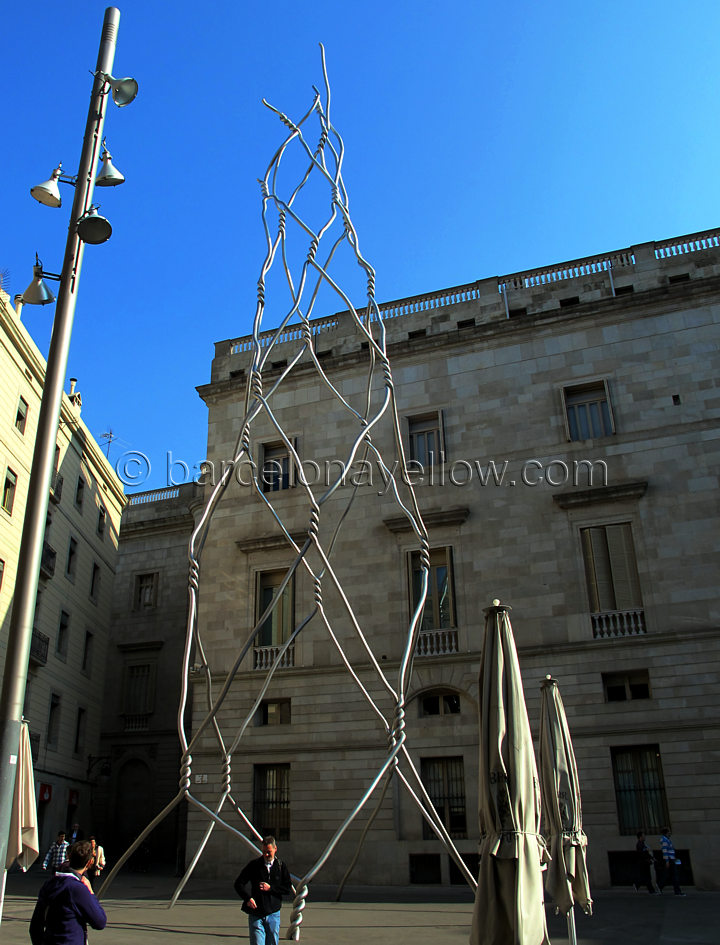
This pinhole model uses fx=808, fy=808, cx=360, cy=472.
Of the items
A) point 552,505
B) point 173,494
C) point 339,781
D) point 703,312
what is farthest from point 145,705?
point 703,312

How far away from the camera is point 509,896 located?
6832 millimetres

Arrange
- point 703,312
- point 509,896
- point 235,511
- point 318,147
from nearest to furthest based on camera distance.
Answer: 1. point 509,896
2. point 318,147
3. point 703,312
4. point 235,511

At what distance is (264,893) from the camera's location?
848 centimetres

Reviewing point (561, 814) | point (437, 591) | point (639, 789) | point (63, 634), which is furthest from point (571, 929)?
point (63, 634)

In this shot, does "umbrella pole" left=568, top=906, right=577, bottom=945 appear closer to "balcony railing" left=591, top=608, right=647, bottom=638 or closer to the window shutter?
"balcony railing" left=591, top=608, right=647, bottom=638

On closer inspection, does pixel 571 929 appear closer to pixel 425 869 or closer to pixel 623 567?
pixel 425 869

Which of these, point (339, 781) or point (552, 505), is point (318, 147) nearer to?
point (552, 505)

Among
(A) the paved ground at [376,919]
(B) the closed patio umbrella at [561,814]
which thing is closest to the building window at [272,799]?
(A) the paved ground at [376,919]

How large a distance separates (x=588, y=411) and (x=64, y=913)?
2141 centimetres

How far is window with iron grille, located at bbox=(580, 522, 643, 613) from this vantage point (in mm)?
21922

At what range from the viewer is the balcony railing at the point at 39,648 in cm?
2870

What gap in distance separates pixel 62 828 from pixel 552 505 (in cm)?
2272

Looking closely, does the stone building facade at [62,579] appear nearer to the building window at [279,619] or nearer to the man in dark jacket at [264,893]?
the building window at [279,619]

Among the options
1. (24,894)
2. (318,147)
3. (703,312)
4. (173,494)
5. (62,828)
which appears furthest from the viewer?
(173,494)
